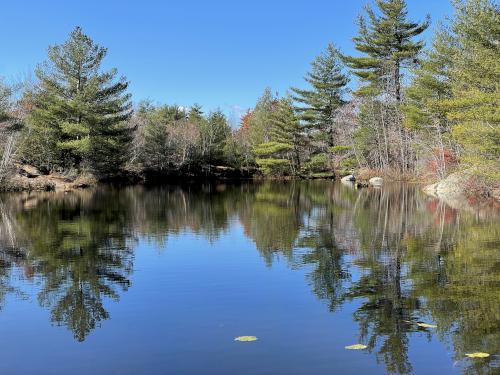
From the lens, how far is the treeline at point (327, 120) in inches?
916

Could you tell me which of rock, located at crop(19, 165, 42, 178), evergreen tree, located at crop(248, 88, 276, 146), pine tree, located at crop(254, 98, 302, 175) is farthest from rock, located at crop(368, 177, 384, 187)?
rock, located at crop(19, 165, 42, 178)

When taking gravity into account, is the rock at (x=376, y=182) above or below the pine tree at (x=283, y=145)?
below

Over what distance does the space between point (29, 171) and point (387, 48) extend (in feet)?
113

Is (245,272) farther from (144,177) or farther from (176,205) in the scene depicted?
(144,177)

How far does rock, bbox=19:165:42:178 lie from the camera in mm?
41719

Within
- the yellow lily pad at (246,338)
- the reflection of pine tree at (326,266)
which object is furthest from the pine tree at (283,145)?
the yellow lily pad at (246,338)

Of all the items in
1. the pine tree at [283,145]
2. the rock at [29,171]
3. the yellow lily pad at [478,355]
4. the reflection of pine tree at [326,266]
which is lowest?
the yellow lily pad at [478,355]

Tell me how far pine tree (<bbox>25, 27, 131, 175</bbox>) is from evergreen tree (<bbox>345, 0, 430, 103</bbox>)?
23271 millimetres

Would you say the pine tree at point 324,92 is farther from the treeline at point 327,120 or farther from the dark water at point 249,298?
the dark water at point 249,298

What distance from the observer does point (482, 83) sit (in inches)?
869

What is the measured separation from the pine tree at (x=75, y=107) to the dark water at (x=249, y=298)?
25.1 metres

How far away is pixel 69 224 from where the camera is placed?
741 inches

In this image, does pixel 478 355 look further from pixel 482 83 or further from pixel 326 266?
pixel 482 83

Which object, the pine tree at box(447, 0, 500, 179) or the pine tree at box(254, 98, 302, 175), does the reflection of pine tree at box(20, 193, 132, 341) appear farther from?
the pine tree at box(254, 98, 302, 175)
